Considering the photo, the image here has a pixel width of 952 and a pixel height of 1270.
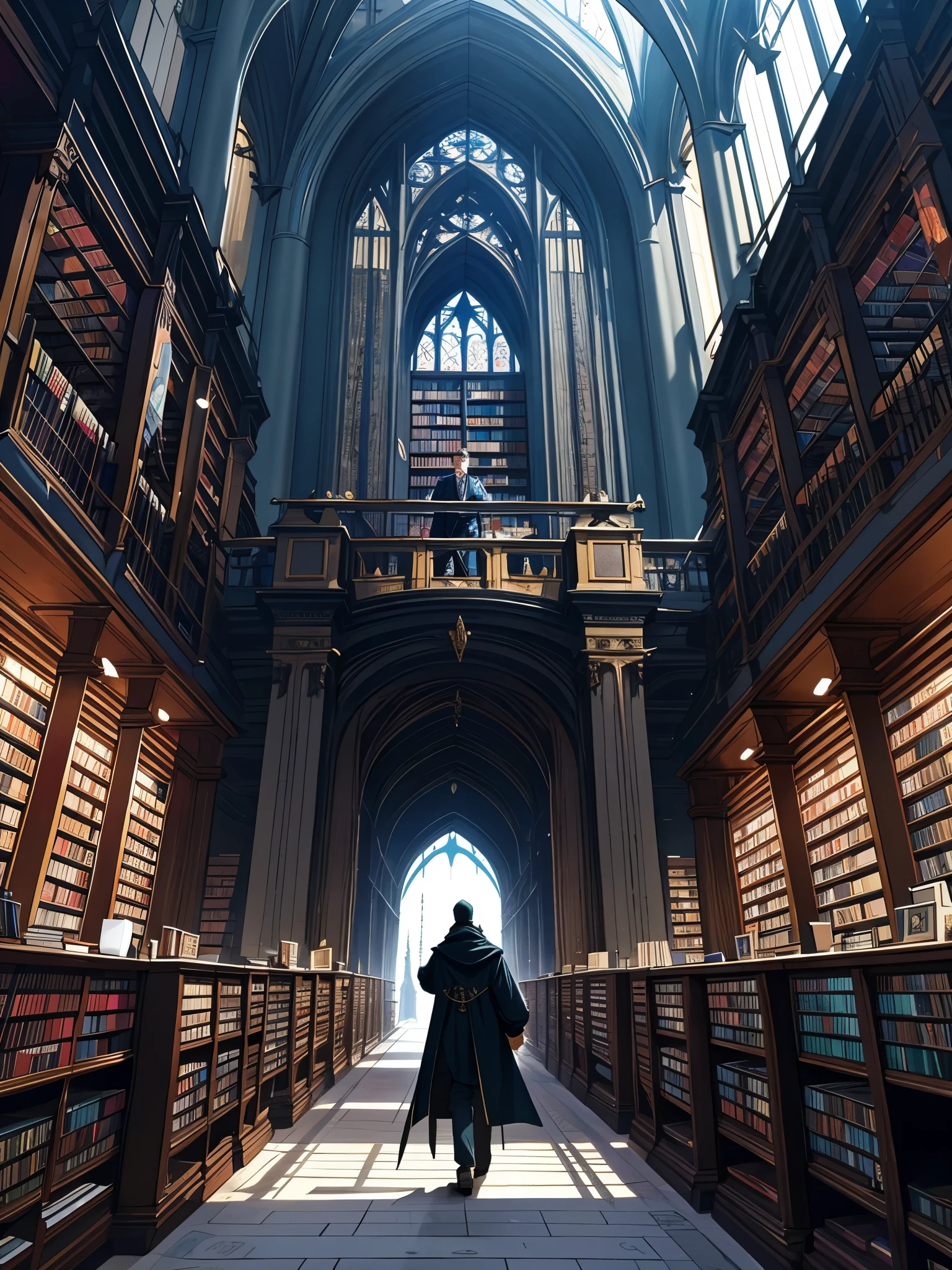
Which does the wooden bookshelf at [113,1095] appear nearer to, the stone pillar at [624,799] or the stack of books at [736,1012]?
the stack of books at [736,1012]

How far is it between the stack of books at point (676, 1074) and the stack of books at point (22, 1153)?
2.32 metres

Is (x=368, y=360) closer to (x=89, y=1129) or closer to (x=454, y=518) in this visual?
(x=454, y=518)

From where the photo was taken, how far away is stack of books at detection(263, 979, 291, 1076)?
4.47 metres

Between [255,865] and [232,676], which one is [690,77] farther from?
[255,865]

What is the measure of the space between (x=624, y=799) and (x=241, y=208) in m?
10.1

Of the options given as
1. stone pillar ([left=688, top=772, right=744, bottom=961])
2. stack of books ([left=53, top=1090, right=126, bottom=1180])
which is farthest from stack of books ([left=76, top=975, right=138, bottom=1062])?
Answer: stone pillar ([left=688, top=772, right=744, bottom=961])

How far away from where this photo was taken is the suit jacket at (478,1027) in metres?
3.59

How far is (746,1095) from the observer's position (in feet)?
9.42

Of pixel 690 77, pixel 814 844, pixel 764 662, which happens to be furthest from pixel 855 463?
pixel 690 77

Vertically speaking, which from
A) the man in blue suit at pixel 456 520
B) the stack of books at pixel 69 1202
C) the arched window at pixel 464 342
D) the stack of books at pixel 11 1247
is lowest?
the stack of books at pixel 11 1247

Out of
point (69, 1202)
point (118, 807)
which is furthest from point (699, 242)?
point (69, 1202)

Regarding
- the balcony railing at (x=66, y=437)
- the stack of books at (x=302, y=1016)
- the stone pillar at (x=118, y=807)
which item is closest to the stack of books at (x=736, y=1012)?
the stack of books at (x=302, y=1016)

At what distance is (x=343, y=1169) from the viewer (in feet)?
12.5

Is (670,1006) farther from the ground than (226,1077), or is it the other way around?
(670,1006)
